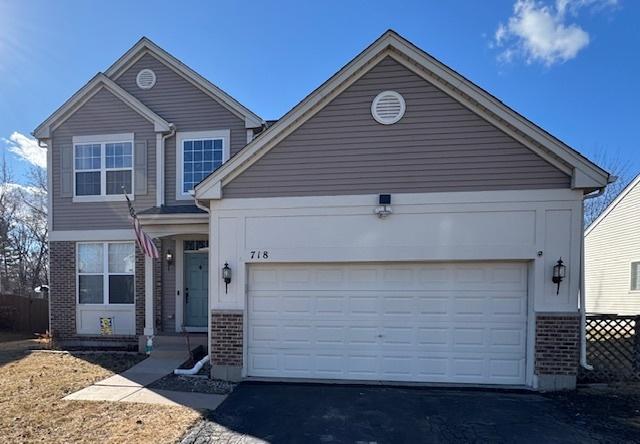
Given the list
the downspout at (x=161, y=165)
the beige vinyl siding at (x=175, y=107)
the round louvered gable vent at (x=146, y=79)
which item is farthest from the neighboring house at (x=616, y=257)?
the round louvered gable vent at (x=146, y=79)

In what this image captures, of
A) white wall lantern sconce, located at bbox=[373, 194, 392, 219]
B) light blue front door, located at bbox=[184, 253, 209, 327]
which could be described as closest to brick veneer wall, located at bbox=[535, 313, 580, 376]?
white wall lantern sconce, located at bbox=[373, 194, 392, 219]

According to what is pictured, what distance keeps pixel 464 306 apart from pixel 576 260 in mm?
2037

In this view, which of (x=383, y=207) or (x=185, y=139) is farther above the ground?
(x=185, y=139)

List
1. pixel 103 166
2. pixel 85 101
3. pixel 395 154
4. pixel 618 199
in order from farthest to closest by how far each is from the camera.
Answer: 1. pixel 618 199
2. pixel 85 101
3. pixel 103 166
4. pixel 395 154

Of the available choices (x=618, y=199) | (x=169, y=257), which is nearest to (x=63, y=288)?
(x=169, y=257)

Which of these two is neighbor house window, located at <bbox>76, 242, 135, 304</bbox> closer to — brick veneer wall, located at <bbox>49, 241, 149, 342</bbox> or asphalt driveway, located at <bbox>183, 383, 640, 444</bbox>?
brick veneer wall, located at <bbox>49, 241, 149, 342</bbox>

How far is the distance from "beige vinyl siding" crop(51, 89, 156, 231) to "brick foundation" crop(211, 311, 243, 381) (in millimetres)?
4708

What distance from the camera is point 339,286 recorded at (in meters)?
6.86

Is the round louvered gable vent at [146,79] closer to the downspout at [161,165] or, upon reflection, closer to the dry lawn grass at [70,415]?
the downspout at [161,165]

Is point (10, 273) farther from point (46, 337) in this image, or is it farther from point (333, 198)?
point (333, 198)

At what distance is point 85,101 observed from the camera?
10148 millimetres

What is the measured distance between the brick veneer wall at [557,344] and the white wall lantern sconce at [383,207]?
322 cm

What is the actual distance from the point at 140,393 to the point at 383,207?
5.36m

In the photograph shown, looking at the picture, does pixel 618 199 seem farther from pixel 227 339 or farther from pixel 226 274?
pixel 227 339
